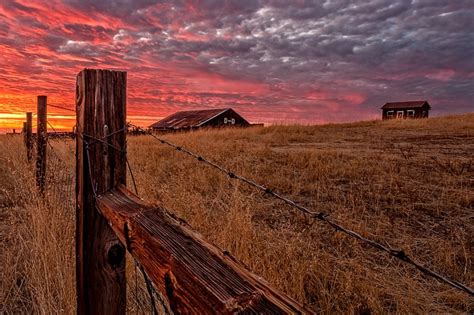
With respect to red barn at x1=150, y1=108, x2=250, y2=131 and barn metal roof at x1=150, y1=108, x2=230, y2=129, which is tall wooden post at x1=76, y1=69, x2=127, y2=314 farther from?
barn metal roof at x1=150, y1=108, x2=230, y2=129

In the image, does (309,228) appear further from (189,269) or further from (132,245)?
(189,269)

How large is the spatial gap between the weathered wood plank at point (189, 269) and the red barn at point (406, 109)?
55595 millimetres

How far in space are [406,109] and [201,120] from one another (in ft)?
113

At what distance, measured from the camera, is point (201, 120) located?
121 feet

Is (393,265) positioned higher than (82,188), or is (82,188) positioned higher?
(82,188)

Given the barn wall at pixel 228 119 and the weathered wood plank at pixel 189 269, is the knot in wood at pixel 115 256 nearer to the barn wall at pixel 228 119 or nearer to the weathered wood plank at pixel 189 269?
the weathered wood plank at pixel 189 269

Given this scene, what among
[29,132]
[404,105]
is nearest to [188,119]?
[29,132]

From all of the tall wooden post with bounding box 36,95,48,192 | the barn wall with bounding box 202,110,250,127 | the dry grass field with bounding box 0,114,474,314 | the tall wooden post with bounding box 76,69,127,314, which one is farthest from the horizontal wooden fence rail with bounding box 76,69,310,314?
the barn wall with bounding box 202,110,250,127

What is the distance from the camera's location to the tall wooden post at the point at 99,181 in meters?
1.66

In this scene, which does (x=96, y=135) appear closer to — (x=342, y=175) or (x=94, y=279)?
(x=94, y=279)

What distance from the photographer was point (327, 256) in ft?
12.8

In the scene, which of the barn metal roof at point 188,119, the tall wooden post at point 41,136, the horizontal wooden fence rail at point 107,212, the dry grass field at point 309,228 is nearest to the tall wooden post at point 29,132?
the dry grass field at point 309,228

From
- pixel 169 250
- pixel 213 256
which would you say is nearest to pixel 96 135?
pixel 169 250

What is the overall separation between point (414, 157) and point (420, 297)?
7.86 m
